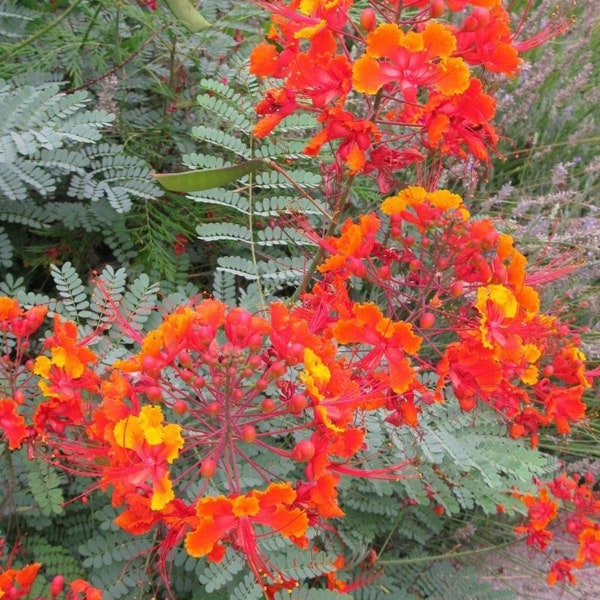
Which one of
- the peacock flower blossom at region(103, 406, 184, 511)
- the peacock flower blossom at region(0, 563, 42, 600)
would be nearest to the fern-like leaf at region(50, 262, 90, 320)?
the peacock flower blossom at region(0, 563, 42, 600)

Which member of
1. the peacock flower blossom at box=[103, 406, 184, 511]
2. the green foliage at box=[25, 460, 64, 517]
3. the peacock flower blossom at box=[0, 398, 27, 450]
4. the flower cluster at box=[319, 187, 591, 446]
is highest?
the flower cluster at box=[319, 187, 591, 446]

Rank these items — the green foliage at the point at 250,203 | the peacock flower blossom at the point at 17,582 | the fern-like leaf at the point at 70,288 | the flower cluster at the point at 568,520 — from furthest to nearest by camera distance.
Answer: the flower cluster at the point at 568,520 < the green foliage at the point at 250,203 < the fern-like leaf at the point at 70,288 < the peacock flower blossom at the point at 17,582

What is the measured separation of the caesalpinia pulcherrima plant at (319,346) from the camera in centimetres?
118

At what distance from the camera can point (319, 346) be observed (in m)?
1.29

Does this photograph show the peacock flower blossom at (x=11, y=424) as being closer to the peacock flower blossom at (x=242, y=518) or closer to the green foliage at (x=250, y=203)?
the peacock flower blossom at (x=242, y=518)

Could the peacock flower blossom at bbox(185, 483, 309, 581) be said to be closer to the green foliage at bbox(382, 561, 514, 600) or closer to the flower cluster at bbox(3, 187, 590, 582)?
the flower cluster at bbox(3, 187, 590, 582)

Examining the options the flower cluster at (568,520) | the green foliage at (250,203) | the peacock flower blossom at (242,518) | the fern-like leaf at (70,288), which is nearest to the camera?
the peacock flower blossom at (242,518)

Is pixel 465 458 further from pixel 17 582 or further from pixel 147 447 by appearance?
pixel 17 582

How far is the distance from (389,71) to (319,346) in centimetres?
56

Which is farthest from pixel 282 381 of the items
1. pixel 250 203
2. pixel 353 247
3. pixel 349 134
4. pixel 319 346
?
pixel 250 203

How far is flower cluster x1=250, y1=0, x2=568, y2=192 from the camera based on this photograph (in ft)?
4.43

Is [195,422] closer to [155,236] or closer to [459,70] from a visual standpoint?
[155,236]

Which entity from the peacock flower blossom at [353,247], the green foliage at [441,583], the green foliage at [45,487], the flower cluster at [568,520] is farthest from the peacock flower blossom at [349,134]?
the green foliage at [441,583]

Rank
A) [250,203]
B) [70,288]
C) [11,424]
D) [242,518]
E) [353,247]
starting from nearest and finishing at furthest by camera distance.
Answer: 1. [242,518]
2. [11,424]
3. [353,247]
4. [70,288]
5. [250,203]
